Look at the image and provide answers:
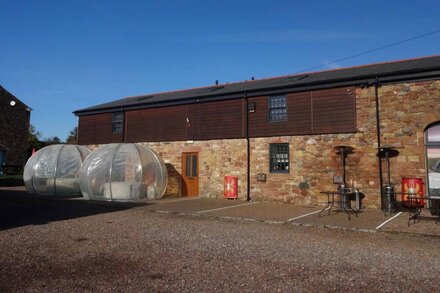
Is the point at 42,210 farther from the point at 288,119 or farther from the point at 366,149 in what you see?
the point at 366,149

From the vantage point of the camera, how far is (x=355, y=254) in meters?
6.55

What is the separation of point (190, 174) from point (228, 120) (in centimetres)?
347

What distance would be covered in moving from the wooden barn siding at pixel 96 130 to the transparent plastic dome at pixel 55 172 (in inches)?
126

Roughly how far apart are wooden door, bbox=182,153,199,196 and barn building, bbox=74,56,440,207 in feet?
0.17

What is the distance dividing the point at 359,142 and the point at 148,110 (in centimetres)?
1153

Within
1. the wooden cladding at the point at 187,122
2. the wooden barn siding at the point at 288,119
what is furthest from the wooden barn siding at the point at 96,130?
the wooden barn siding at the point at 288,119

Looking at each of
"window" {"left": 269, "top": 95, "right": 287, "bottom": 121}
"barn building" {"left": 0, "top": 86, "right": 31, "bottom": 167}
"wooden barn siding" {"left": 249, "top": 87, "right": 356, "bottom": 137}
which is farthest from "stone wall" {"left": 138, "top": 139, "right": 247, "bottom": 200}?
"barn building" {"left": 0, "top": 86, "right": 31, "bottom": 167}

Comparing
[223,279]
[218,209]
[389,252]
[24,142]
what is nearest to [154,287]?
[223,279]

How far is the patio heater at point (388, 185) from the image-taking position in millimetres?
12234

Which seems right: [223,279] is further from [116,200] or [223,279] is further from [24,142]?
[24,142]

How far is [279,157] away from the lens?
1571cm

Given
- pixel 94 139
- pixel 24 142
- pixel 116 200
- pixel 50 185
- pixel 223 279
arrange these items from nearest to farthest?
pixel 223 279 → pixel 116 200 → pixel 50 185 → pixel 94 139 → pixel 24 142

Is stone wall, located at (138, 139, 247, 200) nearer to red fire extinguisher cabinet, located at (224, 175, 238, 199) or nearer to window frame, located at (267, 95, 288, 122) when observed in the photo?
red fire extinguisher cabinet, located at (224, 175, 238, 199)

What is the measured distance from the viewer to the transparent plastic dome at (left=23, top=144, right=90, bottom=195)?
17938 mm
